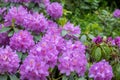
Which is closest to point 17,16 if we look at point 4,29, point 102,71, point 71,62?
point 4,29

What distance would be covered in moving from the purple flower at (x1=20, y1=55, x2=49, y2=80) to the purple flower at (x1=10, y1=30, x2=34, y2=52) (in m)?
0.25

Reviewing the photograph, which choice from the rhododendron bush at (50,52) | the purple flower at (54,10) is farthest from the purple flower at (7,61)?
the purple flower at (54,10)

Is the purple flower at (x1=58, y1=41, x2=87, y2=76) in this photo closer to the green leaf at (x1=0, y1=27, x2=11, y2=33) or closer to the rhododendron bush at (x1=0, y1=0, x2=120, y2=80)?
the rhododendron bush at (x1=0, y1=0, x2=120, y2=80)

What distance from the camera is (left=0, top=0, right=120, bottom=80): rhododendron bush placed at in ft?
6.44

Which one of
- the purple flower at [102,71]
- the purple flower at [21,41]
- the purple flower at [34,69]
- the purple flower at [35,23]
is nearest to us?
the purple flower at [34,69]

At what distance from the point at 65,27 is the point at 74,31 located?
0.08 meters

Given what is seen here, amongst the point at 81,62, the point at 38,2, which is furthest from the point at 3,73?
the point at 38,2

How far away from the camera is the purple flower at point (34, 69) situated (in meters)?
1.91

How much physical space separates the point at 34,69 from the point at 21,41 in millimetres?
322

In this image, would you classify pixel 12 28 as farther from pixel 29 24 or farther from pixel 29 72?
pixel 29 72

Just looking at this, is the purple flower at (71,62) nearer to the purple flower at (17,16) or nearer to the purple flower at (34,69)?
the purple flower at (34,69)

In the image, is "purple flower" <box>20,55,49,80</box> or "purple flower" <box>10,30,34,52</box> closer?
A: "purple flower" <box>20,55,49,80</box>

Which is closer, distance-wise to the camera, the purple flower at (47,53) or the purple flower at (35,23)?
the purple flower at (47,53)

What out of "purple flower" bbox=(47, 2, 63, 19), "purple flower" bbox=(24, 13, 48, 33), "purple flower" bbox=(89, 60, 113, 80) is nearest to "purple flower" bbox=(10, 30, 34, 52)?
"purple flower" bbox=(24, 13, 48, 33)
